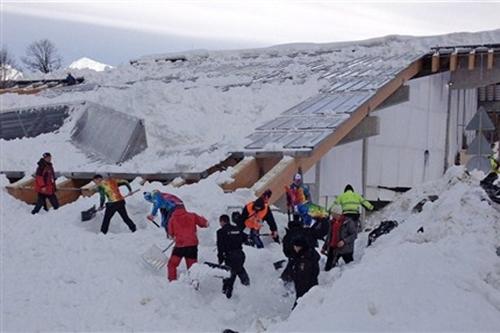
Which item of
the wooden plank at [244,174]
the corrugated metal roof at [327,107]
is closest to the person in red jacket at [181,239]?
the wooden plank at [244,174]

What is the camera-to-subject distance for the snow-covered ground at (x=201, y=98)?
16375 millimetres

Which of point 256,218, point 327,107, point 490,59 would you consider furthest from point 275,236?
point 490,59

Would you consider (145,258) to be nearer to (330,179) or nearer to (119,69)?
(330,179)

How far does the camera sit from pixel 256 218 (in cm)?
1043

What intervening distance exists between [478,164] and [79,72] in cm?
2407

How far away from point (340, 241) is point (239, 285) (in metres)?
1.75

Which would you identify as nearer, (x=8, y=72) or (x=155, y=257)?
(x=155, y=257)

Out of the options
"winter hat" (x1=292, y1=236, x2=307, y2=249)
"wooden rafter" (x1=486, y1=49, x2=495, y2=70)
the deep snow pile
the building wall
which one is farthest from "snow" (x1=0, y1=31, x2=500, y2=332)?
"wooden rafter" (x1=486, y1=49, x2=495, y2=70)

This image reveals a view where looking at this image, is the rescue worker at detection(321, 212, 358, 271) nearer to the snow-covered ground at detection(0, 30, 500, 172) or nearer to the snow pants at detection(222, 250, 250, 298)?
the snow pants at detection(222, 250, 250, 298)

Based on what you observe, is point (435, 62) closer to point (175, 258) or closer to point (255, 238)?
point (255, 238)

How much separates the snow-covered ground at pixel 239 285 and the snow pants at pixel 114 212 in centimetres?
21

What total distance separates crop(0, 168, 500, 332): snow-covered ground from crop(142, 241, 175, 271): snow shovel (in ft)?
0.45

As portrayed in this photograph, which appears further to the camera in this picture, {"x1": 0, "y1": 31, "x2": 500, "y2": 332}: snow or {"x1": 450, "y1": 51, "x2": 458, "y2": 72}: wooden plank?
{"x1": 450, "y1": 51, "x2": 458, "y2": 72}: wooden plank

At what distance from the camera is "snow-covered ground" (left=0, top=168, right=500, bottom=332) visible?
592cm
